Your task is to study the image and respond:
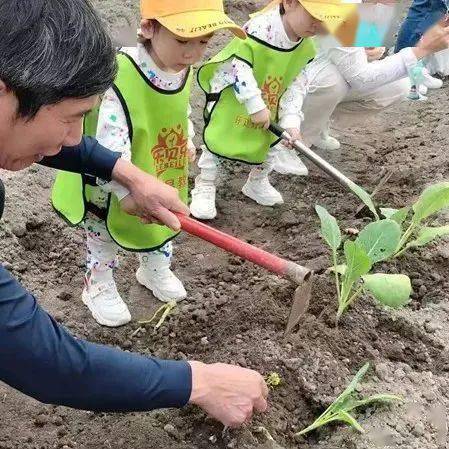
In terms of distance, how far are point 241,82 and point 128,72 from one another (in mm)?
787

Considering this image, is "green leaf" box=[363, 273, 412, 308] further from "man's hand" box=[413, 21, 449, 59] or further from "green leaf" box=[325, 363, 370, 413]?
"man's hand" box=[413, 21, 449, 59]

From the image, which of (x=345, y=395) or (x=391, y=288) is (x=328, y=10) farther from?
(x=345, y=395)

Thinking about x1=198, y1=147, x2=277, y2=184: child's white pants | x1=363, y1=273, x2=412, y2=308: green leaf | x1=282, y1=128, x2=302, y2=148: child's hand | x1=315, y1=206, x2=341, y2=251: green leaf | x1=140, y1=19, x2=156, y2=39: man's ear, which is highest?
x1=140, y1=19, x2=156, y2=39: man's ear

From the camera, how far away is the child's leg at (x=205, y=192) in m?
3.06

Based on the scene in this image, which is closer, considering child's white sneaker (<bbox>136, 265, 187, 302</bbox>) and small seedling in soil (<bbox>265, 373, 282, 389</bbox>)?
small seedling in soil (<bbox>265, 373, 282, 389</bbox>)

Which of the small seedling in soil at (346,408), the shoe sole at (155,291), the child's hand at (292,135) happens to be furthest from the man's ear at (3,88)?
the child's hand at (292,135)

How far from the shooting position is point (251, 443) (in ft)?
5.70

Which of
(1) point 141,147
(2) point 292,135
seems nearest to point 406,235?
(2) point 292,135

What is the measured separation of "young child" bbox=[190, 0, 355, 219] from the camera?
2732mm

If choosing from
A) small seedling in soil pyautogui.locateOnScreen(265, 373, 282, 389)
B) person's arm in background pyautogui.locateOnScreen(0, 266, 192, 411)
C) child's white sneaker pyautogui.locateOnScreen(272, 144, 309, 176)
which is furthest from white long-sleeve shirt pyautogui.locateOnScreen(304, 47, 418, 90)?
person's arm in background pyautogui.locateOnScreen(0, 266, 192, 411)

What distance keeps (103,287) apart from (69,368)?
1079 mm

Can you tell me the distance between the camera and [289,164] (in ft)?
11.7

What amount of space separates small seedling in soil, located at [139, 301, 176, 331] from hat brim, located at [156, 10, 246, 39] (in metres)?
0.96

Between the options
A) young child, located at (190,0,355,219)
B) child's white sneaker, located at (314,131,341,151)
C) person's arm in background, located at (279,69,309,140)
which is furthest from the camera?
child's white sneaker, located at (314,131,341,151)
